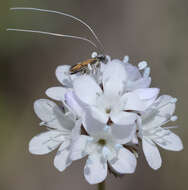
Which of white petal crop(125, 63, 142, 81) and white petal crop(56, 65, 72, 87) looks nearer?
white petal crop(125, 63, 142, 81)

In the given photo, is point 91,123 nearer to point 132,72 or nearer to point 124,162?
point 124,162

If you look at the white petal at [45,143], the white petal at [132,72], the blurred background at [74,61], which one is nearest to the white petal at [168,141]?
the white petal at [132,72]

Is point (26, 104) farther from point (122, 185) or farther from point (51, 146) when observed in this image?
point (51, 146)

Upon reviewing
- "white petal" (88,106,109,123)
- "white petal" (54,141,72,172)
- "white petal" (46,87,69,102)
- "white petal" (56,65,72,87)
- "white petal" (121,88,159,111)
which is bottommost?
"white petal" (54,141,72,172)

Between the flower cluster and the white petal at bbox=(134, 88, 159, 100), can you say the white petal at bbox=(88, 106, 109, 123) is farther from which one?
the white petal at bbox=(134, 88, 159, 100)

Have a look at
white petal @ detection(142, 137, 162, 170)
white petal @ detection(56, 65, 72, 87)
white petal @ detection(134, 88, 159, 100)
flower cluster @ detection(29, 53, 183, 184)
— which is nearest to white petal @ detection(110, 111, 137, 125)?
flower cluster @ detection(29, 53, 183, 184)

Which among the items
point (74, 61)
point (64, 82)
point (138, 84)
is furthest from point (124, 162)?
point (74, 61)

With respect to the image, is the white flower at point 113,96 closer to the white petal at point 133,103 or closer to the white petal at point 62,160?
the white petal at point 133,103
